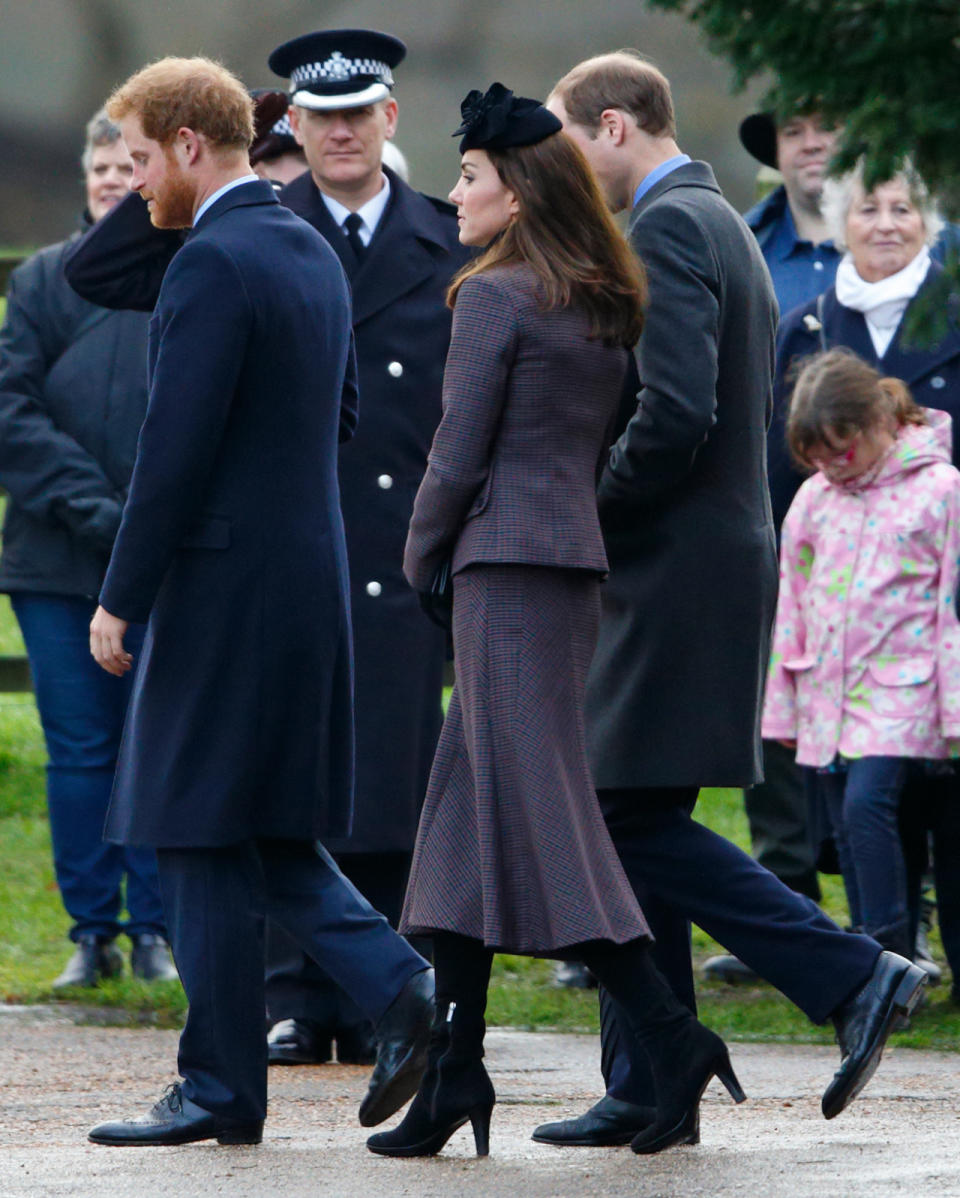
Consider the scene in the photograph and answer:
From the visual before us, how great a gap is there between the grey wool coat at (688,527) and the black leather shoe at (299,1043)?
144 centimetres

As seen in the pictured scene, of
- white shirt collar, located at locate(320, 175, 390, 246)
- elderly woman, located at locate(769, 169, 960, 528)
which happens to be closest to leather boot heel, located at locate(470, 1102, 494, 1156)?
white shirt collar, located at locate(320, 175, 390, 246)

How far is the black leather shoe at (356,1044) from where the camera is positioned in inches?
217

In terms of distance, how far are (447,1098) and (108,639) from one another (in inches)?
40.2

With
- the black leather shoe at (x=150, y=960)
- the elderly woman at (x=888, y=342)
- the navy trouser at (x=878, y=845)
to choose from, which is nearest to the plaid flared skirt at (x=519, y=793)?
the navy trouser at (x=878, y=845)

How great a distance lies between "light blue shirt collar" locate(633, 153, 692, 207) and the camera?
4.53 m

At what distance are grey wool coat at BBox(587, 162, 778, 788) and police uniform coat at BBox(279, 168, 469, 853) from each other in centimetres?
124

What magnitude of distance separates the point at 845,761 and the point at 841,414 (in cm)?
88

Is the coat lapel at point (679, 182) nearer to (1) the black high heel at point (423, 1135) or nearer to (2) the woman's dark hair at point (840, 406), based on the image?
(2) the woman's dark hair at point (840, 406)

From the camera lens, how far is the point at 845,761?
606cm

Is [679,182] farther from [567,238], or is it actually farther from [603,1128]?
[603,1128]

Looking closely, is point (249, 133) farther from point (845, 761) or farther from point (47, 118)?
point (47, 118)

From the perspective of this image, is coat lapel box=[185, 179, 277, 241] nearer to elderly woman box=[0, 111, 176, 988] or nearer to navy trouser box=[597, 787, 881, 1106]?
navy trouser box=[597, 787, 881, 1106]

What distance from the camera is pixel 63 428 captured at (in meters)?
6.57

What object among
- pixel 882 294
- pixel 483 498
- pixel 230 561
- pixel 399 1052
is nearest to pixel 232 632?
pixel 230 561
